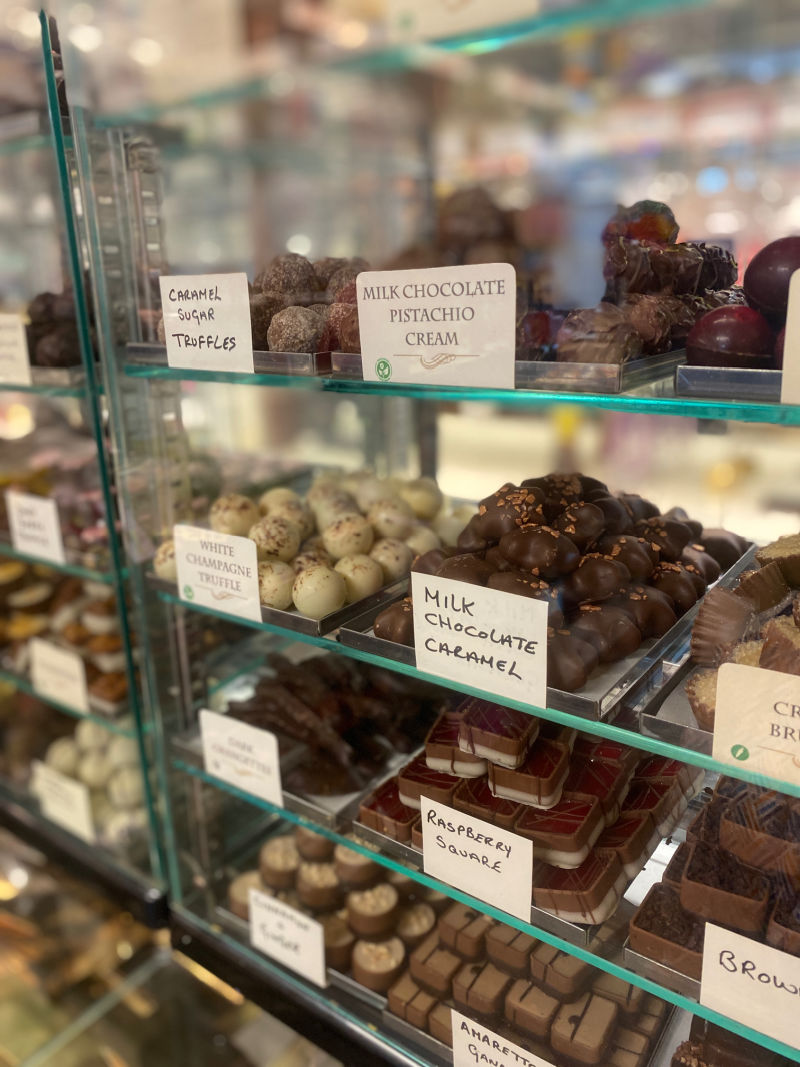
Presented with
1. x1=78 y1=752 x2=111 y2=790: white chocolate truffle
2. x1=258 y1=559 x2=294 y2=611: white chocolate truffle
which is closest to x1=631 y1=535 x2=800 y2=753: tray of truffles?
Answer: x1=258 y1=559 x2=294 y2=611: white chocolate truffle

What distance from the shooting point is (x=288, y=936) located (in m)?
1.47

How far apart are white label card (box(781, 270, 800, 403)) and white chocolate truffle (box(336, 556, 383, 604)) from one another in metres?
0.66

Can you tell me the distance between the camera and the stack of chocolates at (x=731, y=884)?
0.94m

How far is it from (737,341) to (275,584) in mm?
741

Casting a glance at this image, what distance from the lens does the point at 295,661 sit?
5.21 feet

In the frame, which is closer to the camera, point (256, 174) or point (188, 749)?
point (188, 749)

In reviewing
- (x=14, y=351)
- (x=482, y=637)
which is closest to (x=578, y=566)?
(x=482, y=637)

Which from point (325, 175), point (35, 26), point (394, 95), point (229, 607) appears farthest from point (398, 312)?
point (394, 95)

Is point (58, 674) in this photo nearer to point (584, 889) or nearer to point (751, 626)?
point (584, 889)

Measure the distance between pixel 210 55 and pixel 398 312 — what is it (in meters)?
3.08

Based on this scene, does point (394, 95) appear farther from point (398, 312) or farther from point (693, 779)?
point (693, 779)

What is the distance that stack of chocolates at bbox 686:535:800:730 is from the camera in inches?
33.8

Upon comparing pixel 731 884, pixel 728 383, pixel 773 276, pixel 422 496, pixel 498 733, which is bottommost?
pixel 731 884

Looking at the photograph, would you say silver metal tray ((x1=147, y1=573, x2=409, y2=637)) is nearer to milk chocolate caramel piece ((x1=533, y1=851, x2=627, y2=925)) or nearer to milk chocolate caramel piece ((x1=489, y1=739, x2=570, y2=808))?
milk chocolate caramel piece ((x1=489, y1=739, x2=570, y2=808))
